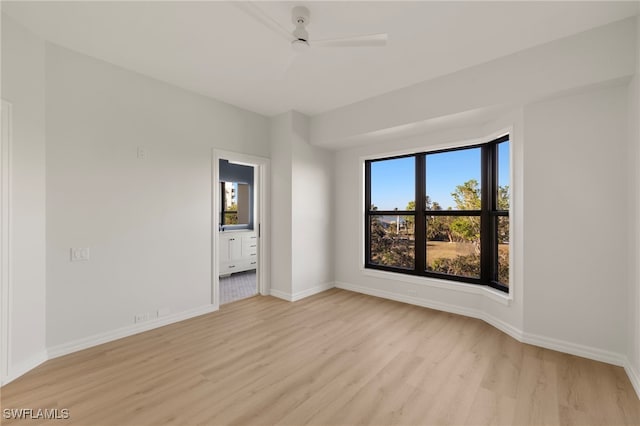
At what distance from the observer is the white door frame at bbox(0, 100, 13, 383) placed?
216cm

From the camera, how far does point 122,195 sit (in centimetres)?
301

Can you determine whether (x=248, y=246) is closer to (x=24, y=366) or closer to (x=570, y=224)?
(x=24, y=366)

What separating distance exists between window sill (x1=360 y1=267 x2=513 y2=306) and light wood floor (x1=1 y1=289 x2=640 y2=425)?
377 millimetres

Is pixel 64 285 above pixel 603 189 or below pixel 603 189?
below

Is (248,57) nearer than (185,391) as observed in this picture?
No

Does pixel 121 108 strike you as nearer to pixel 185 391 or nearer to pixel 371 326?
pixel 185 391

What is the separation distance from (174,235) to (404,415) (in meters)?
2.98

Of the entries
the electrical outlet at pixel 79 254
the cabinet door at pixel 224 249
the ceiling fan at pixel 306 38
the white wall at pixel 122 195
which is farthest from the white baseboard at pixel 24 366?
the ceiling fan at pixel 306 38

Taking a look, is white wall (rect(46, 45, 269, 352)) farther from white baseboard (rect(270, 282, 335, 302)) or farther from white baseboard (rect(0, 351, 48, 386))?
white baseboard (rect(270, 282, 335, 302))

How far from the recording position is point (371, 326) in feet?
10.9

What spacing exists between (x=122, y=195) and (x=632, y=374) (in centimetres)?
480

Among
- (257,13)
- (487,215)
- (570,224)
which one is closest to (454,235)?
(487,215)

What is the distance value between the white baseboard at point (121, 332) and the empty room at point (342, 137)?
2 centimetres

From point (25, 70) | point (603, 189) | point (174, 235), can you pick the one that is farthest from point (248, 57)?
point (603, 189)
